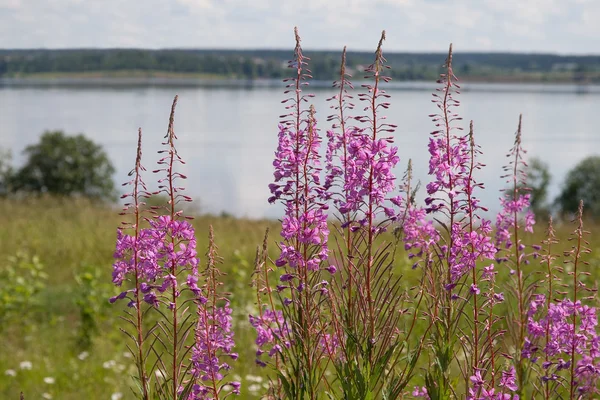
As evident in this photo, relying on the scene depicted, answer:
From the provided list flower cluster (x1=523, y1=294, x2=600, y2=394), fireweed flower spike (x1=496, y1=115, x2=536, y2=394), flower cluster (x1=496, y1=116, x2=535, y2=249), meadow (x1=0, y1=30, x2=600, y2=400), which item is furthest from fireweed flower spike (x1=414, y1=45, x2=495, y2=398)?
flower cluster (x1=496, y1=116, x2=535, y2=249)

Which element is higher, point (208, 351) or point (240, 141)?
point (208, 351)

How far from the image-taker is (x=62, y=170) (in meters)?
48.7

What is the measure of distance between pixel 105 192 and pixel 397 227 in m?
48.3

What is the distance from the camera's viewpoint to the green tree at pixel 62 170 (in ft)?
159

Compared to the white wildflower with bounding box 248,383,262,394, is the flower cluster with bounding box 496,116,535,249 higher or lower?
higher

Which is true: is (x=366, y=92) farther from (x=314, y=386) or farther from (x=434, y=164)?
(x=314, y=386)

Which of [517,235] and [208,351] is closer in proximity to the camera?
[208,351]

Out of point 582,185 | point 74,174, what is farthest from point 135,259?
point 582,185

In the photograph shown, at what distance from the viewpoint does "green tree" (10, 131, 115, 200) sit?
48594mm

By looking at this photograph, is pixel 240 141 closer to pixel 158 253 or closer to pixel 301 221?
pixel 301 221

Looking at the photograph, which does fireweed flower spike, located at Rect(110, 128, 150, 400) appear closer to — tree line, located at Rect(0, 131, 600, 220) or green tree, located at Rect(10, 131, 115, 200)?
tree line, located at Rect(0, 131, 600, 220)

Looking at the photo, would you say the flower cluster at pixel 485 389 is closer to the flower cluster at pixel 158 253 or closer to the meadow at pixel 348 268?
the meadow at pixel 348 268

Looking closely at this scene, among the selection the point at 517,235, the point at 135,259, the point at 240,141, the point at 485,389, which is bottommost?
the point at 240,141

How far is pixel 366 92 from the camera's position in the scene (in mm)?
3139
